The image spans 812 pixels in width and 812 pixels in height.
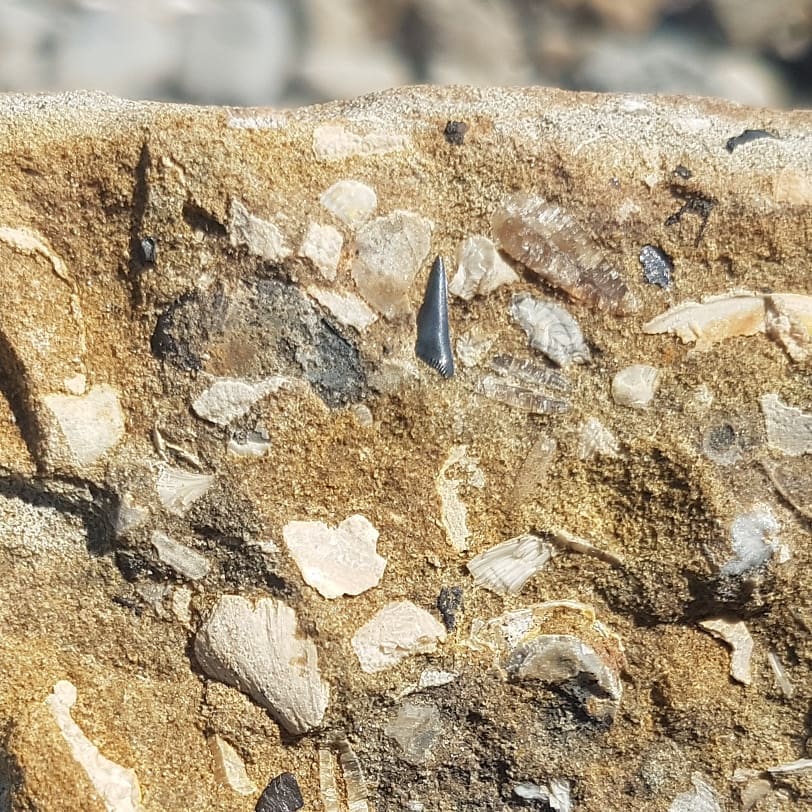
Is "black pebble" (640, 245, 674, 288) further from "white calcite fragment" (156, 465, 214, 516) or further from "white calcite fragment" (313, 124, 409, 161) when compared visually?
"white calcite fragment" (156, 465, 214, 516)

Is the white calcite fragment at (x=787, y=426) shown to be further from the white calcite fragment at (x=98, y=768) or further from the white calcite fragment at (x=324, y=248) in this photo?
the white calcite fragment at (x=98, y=768)

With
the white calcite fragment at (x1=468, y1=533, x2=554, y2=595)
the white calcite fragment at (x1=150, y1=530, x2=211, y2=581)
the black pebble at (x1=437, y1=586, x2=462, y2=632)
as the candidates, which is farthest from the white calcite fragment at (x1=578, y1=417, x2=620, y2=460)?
the white calcite fragment at (x1=150, y1=530, x2=211, y2=581)

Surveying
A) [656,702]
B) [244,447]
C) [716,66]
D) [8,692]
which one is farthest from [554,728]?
[716,66]

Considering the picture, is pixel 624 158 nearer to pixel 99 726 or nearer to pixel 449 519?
pixel 449 519

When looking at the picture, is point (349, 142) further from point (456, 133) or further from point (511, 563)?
point (511, 563)

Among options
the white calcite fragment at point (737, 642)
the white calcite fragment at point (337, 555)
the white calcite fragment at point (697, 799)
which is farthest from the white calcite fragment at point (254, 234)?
the white calcite fragment at point (697, 799)

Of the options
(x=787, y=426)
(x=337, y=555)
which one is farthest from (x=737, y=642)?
(x=337, y=555)
